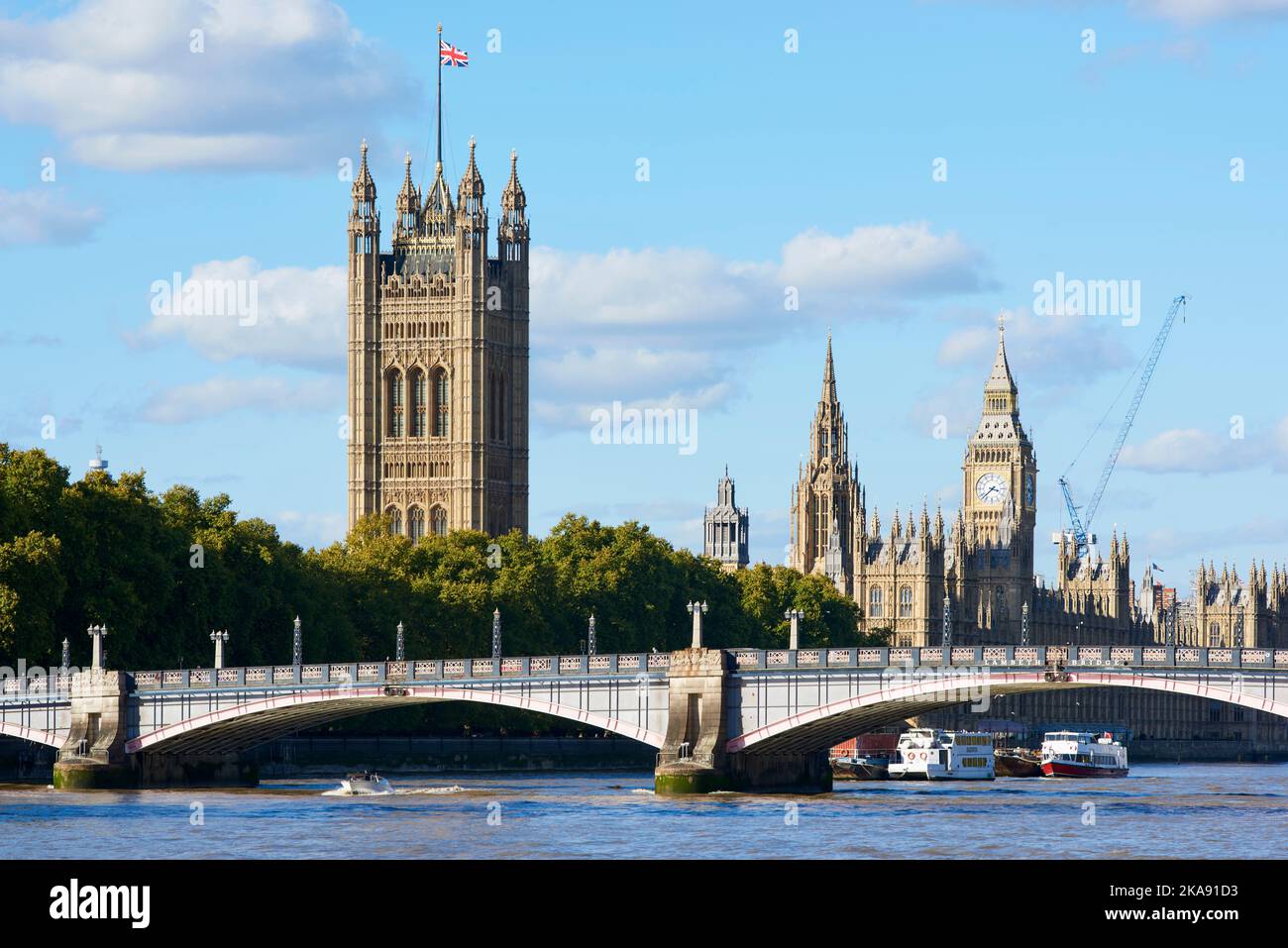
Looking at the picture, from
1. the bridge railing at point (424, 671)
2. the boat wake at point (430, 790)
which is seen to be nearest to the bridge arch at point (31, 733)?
the bridge railing at point (424, 671)

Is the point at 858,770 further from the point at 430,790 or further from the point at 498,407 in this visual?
the point at 498,407

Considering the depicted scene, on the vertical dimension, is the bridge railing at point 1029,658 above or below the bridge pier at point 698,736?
above

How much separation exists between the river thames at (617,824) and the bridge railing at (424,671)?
3.30 meters

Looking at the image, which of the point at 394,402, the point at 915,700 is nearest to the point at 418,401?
the point at 394,402

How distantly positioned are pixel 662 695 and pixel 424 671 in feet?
24.3

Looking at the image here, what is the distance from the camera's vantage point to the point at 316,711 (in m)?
82.6

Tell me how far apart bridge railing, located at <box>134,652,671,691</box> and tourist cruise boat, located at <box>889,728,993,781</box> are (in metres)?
31.9

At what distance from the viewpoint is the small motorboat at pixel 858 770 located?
354 ft

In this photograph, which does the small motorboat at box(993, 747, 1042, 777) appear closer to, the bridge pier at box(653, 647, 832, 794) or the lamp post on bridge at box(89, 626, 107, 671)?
the bridge pier at box(653, 647, 832, 794)

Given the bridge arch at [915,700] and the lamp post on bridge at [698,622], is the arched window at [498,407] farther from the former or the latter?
the lamp post on bridge at [698,622]

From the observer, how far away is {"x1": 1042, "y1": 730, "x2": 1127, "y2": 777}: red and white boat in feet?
394
